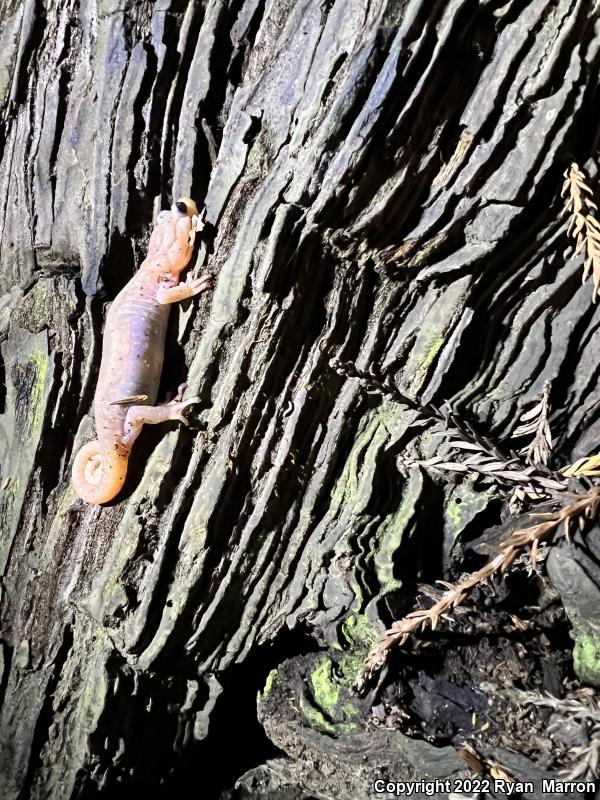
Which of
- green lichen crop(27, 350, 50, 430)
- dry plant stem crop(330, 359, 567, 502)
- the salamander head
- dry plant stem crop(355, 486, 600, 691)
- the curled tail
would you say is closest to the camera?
dry plant stem crop(355, 486, 600, 691)

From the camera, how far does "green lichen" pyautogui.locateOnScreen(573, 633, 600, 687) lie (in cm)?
→ 227

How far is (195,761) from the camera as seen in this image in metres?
3.15

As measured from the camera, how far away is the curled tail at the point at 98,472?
8.48 feet

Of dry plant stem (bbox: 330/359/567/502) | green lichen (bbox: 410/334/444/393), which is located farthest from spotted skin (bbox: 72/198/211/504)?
green lichen (bbox: 410/334/444/393)

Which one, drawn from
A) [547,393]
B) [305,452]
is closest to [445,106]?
[547,393]

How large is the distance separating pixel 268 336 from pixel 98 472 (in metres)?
1.11

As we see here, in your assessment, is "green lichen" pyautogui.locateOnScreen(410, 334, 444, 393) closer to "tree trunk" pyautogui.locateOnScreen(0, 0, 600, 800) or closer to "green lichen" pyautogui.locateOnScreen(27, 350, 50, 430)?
"tree trunk" pyautogui.locateOnScreen(0, 0, 600, 800)

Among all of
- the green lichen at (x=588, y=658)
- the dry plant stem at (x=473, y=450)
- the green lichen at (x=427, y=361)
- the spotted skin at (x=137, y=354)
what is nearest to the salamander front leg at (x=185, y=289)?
the spotted skin at (x=137, y=354)

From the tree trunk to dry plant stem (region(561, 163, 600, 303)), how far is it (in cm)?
8

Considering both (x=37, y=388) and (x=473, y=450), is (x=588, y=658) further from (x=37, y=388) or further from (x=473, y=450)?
(x=37, y=388)

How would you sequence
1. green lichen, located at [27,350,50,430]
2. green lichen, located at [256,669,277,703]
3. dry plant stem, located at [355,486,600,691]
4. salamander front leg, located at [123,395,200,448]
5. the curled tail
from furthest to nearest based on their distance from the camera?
green lichen, located at [256,669,277,703], green lichen, located at [27,350,50,430], the curled tail, salamander front leg, located at [123,395,200,448], dry plant stem, located at [355,486,600,691]

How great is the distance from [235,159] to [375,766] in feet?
8.84

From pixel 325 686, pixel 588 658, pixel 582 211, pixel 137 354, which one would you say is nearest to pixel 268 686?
pixel 325 686

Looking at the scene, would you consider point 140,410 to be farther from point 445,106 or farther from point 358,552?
point 445,106
